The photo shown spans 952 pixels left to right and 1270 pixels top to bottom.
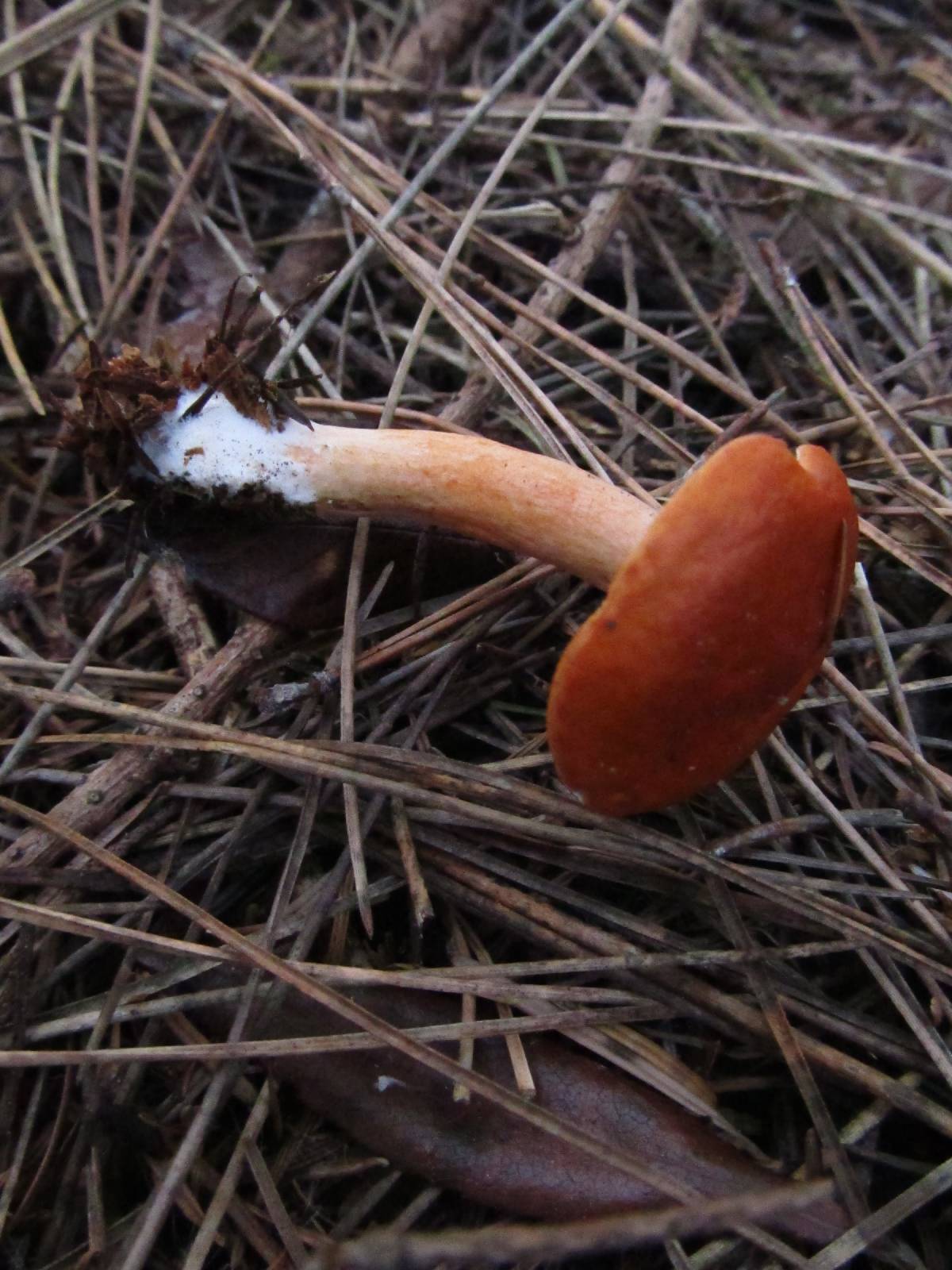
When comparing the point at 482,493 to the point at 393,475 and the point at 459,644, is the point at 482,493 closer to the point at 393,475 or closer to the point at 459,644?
the point at 393,475

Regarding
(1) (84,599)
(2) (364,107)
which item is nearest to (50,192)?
(2) (364,107)

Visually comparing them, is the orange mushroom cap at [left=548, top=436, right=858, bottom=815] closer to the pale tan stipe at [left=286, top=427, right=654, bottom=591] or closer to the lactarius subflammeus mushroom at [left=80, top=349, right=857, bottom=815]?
the lactarius subflammeus mushroom at [left=80, top=349, right=857, bottom=815]

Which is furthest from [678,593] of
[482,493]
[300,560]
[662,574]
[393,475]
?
[300,560]

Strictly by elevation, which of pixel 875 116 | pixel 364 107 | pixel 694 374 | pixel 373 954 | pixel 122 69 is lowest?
pixel 373 954

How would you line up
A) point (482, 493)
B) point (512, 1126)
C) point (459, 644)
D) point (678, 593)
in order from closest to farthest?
1. point (678, 593)
2. point (512, 1126)
3. point (482, 493)
4. point (459, 644)

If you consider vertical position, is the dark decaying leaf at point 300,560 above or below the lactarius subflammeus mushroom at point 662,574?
below

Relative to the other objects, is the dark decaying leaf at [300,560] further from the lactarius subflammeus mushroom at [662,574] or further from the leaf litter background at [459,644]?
the lactarius subflammeus mushroom at [662,574]

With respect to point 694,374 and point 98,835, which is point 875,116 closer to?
point 694,374

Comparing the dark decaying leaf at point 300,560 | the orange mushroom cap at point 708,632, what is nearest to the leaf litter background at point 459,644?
the dark decaying leaf at point 300,560
